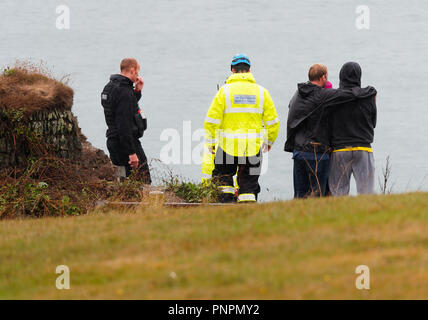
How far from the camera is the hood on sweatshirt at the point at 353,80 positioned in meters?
11.4

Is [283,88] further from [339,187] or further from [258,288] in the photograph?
[258,288]

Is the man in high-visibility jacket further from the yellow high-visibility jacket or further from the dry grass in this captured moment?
the dry grass

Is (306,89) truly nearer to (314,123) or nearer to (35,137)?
(314,123)

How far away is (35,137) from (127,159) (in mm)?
1543

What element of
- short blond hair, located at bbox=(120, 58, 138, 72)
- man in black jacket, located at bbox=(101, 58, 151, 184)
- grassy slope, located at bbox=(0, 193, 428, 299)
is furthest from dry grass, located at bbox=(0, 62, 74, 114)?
grassy slope, located at bbox=(0, 193, 428, 299)

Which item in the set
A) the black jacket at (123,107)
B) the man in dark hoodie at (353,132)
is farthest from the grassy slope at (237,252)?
the black jacket at (123,107)

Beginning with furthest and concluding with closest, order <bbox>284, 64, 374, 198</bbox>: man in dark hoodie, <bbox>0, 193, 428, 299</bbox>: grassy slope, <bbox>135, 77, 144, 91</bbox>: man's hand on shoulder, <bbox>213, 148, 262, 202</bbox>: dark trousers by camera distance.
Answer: <bbox>135, 77, 144, 91</bbox>: man's hand on shoulder → <bbox>213, 148, 262, 202</bbox>: dark trousers → <bbox>284, 64, 374, 198</bbox>: man in dark hoodie → <bbox>0, 193, 428, 299</bbox>: grassy slope

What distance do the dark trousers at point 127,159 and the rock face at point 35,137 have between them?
3.59 ft

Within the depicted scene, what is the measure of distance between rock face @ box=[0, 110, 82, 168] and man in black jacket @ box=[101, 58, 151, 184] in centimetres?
115

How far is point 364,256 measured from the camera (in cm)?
778

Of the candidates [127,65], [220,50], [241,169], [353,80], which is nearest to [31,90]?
[127,65]

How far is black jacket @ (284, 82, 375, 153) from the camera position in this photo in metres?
11.5

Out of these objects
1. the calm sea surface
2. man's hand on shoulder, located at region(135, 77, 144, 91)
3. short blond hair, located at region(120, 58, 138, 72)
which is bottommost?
man's hand on shoulder, located at region(135, 77, 144, 91)

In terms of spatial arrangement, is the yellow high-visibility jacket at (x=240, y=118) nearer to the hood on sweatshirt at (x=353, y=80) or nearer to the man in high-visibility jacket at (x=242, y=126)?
the man in high-visibility jacket at (x=242, y=126)
